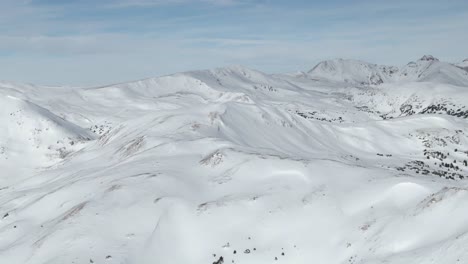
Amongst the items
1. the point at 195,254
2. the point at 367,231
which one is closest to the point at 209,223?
the point at 195,254

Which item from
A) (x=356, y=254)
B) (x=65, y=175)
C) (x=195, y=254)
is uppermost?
(x=356, y=254)

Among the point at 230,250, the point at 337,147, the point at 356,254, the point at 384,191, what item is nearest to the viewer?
the point at 356,254

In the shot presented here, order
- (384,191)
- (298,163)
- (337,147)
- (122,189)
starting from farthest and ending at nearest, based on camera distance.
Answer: (337,147) < (298,163) < (122,189) < (384,191)

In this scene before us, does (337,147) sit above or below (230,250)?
below

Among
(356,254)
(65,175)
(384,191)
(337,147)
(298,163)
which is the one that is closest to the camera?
(356,254)

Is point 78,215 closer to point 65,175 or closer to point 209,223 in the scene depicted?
point 209,223

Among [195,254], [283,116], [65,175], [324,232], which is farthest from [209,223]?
[283,116]

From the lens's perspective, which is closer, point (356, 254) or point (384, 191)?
point (356, 254)

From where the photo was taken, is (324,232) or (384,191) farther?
(384,191)

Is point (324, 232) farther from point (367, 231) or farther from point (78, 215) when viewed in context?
point (78, 215)
